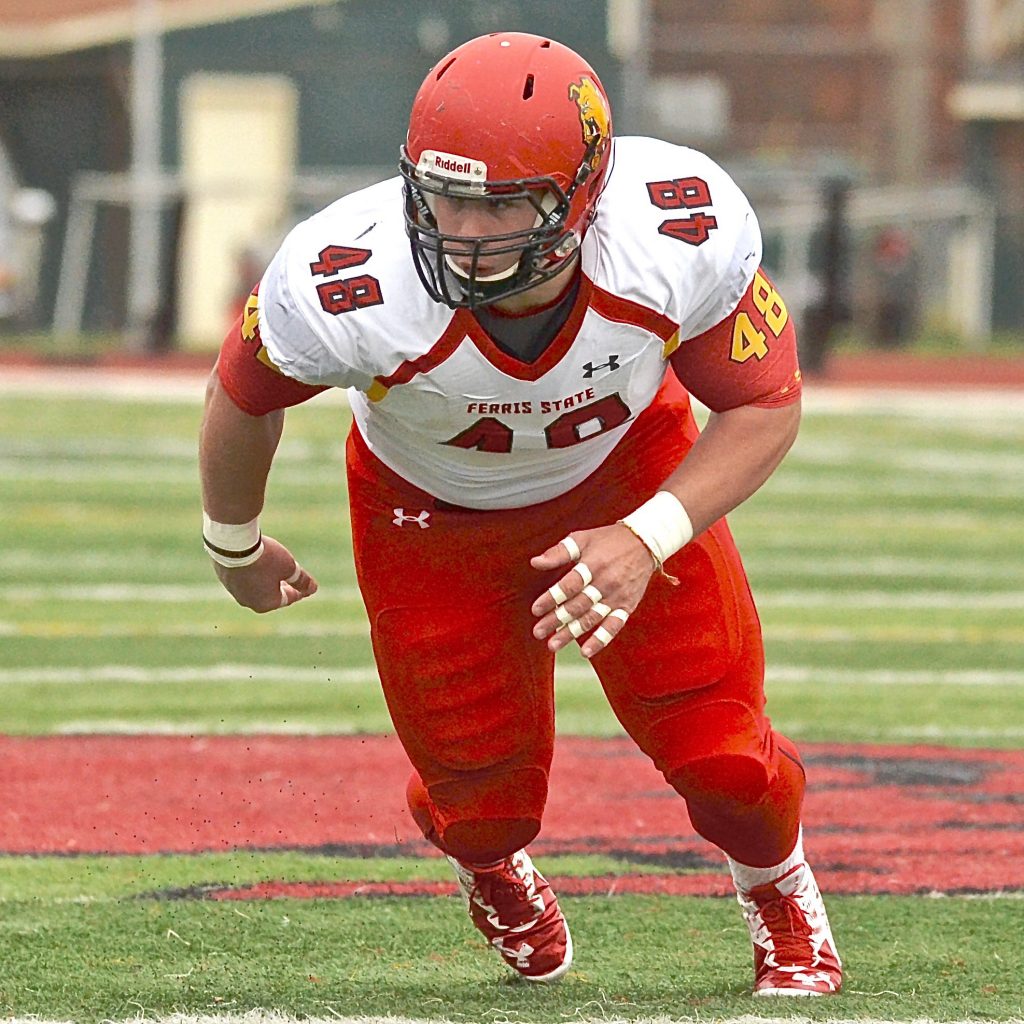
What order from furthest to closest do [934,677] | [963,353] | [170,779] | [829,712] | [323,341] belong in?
[963,353] < [934,677] < [829,712] < [170,779] < [323,341]

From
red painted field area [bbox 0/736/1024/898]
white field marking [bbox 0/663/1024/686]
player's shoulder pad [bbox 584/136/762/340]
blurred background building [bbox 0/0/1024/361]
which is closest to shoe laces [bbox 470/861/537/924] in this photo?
red painted field area [bbox 0/736/1024/898]

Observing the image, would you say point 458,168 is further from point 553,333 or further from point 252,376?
point 252,376

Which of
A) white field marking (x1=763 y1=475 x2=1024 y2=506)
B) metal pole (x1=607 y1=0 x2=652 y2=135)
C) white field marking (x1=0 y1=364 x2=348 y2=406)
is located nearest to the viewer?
white field marking (x1=763 y1=475 x2=1024 y2=506)

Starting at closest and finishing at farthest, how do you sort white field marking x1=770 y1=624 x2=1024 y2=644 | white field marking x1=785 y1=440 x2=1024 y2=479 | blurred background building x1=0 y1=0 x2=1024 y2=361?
white field marking x1=770 y1=624 x2=1024 y2=644 → white field marking x1=785 y1=440 x2=1024 y2=479 → blurred background building x1=0 y1=0 x2=1024 y2=361

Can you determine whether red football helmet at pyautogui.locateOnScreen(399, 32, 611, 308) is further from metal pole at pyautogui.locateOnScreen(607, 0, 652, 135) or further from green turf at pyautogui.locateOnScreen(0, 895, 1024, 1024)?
metal pole at pyautogui.locateOnScreen(607, 0, 652, 135)

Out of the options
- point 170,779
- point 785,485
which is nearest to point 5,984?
point 170,779

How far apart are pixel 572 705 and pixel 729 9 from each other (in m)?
21.1

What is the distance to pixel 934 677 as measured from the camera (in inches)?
284

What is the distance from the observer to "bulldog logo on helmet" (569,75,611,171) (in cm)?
328

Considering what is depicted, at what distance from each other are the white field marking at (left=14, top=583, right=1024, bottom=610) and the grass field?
24mm

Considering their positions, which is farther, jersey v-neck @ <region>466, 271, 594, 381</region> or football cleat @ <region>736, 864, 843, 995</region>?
football cleat @ <region>736, 864, 843, 995</region>

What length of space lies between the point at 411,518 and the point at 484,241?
2.12 ft

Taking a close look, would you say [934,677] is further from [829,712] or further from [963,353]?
[963,353]

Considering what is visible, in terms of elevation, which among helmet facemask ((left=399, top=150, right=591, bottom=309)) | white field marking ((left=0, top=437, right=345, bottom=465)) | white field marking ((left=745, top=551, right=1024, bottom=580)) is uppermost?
helmet facemask ((left=399, top=150, right=591, bottom=309))
